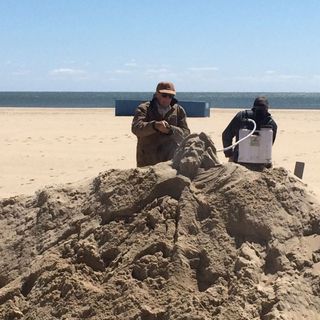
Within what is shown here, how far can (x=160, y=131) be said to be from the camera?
5.39 m

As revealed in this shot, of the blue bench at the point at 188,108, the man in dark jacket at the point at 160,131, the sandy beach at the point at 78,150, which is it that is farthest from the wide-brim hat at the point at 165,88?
the blue bench at the point at 188,108

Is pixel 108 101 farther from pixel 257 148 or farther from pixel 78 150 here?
pixel 257 148

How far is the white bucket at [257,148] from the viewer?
515 centimetres

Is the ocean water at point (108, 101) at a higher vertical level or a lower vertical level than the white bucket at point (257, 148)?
lower

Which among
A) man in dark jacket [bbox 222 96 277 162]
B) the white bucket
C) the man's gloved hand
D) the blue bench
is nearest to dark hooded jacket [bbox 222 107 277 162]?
man in dark jacket [bbox 222 96 277 162]

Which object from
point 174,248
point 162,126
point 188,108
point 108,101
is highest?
point 162,126

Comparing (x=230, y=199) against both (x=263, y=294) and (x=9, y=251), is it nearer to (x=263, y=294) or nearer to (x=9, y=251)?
(x=263, y=294)

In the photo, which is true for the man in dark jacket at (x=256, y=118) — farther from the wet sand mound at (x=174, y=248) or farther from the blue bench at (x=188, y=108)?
the blue bench at (x=188, y=108)

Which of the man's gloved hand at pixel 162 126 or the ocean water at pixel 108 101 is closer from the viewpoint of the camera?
the man's gloved hand at pixel 162 126

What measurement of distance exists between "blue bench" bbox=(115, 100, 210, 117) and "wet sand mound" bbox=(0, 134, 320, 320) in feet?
78.1

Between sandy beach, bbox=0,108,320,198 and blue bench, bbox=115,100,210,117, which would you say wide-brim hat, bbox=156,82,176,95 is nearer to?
A: sandy beach, bbox=0,108,320,198

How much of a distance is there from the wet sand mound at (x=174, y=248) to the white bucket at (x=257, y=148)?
506 mm

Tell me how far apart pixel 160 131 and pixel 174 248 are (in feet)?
4.82

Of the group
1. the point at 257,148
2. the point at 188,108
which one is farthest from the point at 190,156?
the point at 188,108
